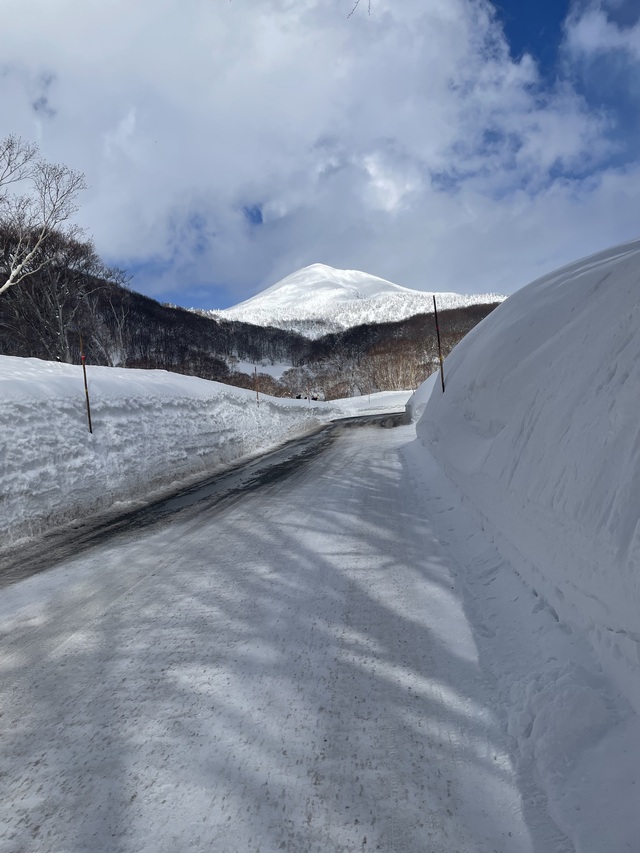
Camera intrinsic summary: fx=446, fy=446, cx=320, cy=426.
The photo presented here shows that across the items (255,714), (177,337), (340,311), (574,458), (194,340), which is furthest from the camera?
(340,311)

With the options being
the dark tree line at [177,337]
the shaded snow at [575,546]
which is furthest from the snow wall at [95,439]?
the dark tree line at [177,337]

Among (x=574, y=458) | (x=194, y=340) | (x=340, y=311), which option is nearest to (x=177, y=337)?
(x=194, y=340)

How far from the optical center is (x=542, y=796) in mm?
1830

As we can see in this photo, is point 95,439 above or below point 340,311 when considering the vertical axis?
below

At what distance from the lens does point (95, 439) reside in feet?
29.0

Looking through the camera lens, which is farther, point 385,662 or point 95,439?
point 95,439

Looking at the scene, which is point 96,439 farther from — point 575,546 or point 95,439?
point 575,546

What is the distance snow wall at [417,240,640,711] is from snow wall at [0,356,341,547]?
6.20 m

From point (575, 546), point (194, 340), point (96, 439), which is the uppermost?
point (194, 340)

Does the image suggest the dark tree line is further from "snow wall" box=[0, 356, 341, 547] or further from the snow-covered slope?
the snow-covered slope

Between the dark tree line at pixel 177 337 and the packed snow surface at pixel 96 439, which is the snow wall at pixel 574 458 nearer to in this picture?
the packed snow surface at pixel 96 439

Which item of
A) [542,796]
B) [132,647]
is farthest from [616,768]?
[132,647]

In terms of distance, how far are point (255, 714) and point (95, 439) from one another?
7.75m

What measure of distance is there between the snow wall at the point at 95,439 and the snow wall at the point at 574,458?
6.20m
